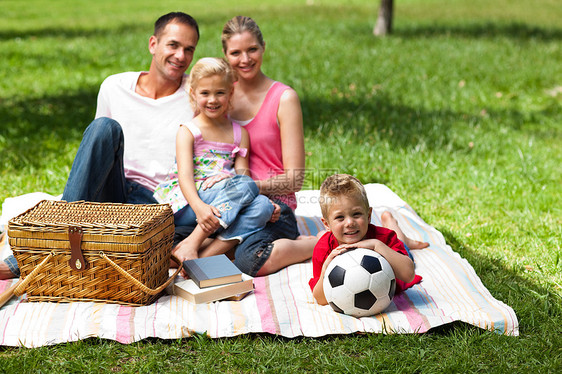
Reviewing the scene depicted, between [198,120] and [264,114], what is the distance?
0.42 m

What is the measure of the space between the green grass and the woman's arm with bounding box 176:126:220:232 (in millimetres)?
841

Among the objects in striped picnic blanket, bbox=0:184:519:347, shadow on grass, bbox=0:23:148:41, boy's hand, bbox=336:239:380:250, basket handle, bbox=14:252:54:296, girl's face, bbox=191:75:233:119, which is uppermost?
girl's face, bbox=191:75:233:119

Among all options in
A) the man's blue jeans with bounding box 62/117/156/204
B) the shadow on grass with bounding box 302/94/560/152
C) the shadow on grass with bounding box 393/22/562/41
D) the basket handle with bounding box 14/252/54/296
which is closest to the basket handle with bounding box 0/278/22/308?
the basket handle with bounding box 14/252/54/296

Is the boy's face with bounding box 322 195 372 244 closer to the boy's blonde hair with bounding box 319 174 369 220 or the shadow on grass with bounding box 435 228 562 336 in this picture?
the boy's blonde hair with bounding box 319 174 369 220

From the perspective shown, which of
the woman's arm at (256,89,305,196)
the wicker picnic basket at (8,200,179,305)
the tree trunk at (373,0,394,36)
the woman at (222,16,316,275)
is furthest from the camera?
the tree trunk at (373,0,394,36)

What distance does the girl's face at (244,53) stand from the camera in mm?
3840

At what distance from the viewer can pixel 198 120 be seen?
390cm

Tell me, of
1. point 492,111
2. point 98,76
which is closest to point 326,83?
point 492,111

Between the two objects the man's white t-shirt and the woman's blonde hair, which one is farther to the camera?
the man's white t-shirt

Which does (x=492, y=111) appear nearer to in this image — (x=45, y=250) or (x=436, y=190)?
(x=436, y=190)

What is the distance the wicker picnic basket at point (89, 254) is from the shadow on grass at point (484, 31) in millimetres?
11873

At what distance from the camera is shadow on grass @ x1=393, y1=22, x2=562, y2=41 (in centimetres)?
1440

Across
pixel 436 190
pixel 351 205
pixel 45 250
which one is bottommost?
pixel 436 190

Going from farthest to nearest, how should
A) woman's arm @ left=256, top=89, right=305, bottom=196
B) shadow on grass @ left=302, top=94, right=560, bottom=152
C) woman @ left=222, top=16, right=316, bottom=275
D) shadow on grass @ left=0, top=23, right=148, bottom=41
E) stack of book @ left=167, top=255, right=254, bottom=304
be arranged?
shadow on grass @ left=0, top=23, right=148, bottom=41, shadow on grass @ left=302, top=94, right=560, bottom=152, woman's arm @ left=256, top=89, right=305, bottom=196, woman @ left=222, top=16, right=316, bottom=275, stack of book @ left=167, top=255, right=254, bottom=304
